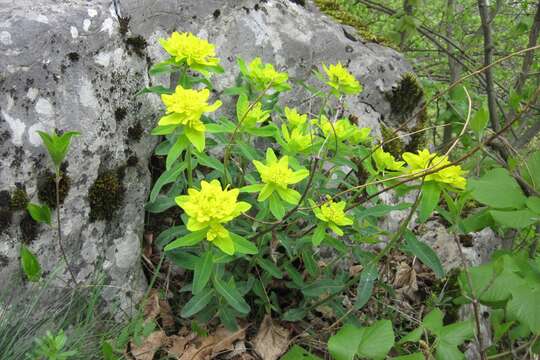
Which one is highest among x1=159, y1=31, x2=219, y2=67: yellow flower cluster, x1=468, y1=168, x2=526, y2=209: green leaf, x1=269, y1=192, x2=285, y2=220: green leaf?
x1=159, y1=31, x2=219, y2=67: yellow flower cluster

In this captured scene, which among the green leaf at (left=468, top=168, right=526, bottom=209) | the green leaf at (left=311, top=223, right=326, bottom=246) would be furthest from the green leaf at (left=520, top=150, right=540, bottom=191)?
the green leaf at (left=311, top=223, right=326, bottom=246)

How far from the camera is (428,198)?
1875 mm

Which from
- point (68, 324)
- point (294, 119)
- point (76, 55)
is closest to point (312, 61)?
point (294, 119)

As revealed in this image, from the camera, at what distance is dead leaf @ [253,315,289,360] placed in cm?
221

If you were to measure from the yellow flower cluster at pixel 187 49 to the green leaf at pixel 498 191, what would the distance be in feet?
3.75

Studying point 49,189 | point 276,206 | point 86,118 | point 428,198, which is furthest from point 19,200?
point 428,198

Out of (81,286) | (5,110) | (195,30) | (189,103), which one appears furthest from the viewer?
(195,30)

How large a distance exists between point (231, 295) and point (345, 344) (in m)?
0.62

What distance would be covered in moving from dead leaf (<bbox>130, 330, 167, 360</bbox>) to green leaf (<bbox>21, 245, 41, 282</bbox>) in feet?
1.66

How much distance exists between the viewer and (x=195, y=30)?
2777mm

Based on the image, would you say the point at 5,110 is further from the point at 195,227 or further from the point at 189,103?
the point at 195,227

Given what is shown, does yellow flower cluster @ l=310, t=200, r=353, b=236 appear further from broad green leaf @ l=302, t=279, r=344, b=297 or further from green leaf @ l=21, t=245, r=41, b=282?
green leaf @ l=21, t=245, r=41, b=282

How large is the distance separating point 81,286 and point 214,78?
4.42 feet

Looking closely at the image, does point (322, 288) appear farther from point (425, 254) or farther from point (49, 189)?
point (49, 189)
